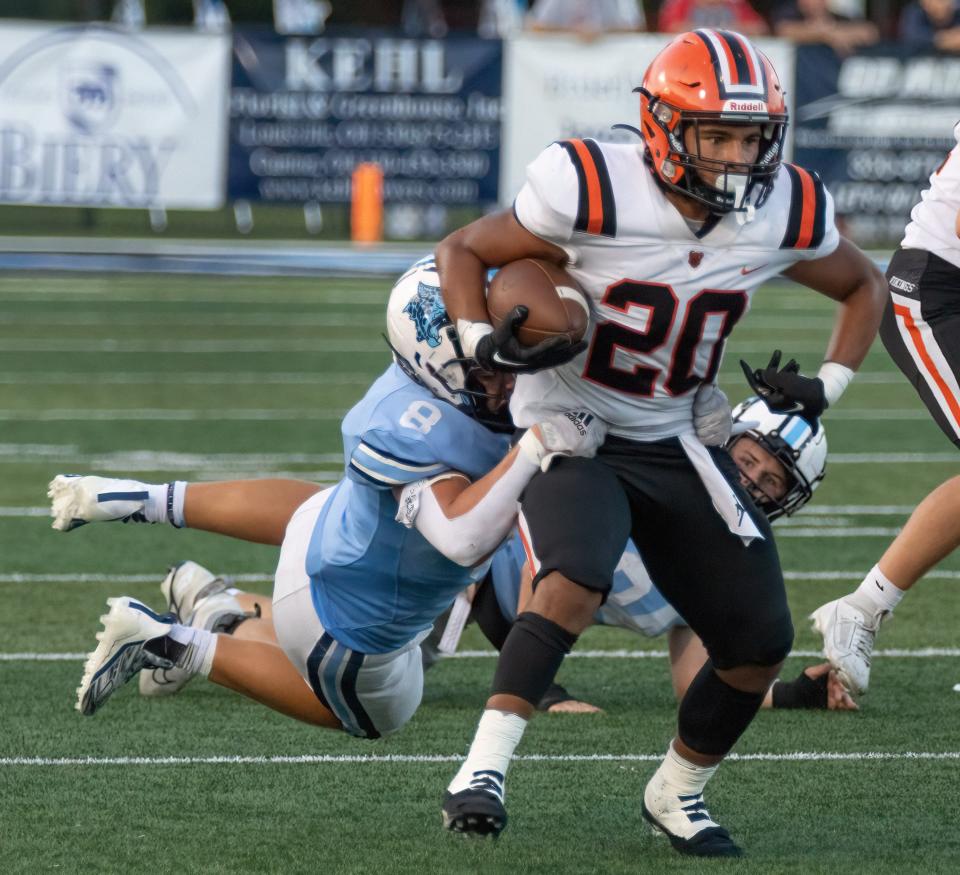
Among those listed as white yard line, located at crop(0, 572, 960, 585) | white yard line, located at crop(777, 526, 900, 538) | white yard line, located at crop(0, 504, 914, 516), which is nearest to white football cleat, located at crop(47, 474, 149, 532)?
white yard line, located at crop(0, 572, 960, 585)

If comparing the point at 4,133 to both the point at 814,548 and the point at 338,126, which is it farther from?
the point at 814,548

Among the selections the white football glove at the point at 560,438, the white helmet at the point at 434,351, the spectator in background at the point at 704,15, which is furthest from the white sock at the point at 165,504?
the spectator in background at the point at 704,15

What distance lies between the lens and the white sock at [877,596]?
15.4 feet

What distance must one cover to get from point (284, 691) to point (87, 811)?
0.54m

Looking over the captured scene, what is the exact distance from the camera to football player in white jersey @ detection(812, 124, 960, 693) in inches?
181

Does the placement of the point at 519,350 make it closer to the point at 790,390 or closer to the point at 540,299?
the point at 540,299

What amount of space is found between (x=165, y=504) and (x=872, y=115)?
12.1 m

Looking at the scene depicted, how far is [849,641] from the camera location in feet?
15.1

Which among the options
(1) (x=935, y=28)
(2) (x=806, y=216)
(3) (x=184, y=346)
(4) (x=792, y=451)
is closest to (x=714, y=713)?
(2) (x=806, y=216)

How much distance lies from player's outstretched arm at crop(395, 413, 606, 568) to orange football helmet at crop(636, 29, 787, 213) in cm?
47

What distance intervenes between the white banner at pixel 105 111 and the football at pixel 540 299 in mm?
12240

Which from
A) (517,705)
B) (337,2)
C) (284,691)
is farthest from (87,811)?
(337,2)

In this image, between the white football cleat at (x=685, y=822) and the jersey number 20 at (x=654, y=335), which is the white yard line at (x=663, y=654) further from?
the jersey number 20 at (x=654, y=335)

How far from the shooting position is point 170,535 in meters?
6.84
